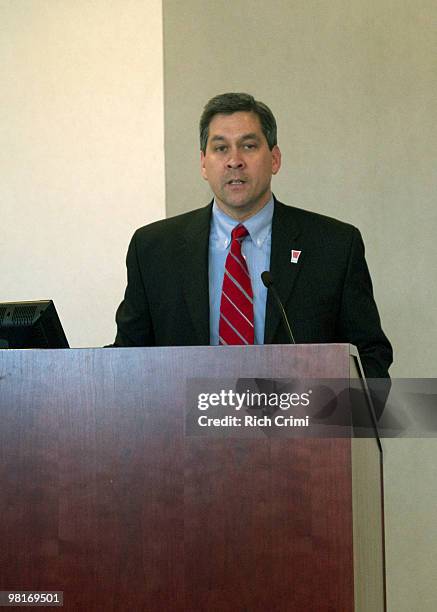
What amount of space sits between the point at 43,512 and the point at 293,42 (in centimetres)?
275

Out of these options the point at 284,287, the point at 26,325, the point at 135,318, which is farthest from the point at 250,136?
the point at 26,325

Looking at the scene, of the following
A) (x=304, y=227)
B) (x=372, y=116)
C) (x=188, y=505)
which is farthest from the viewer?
(x=372, y=116)

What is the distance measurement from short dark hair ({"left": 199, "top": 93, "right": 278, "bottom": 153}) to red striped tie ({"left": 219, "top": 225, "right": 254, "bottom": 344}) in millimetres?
427

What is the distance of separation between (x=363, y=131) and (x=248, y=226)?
1137 millimetres

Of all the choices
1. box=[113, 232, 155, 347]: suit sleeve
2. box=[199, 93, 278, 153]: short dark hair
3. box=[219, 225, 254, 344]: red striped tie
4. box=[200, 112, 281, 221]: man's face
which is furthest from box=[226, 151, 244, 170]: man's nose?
box=[113, 232, 155, 347]: suit sleeve

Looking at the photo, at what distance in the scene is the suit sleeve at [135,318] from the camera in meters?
2.88

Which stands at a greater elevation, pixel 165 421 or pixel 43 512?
pixel 165 421

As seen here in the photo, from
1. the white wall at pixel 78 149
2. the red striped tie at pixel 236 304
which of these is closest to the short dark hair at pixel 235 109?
the red striped tie at pixel 236 304

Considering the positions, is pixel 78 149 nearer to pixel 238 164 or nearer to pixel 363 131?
pixel 363 131

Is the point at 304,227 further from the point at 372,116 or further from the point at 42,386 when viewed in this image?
the point at 42,386

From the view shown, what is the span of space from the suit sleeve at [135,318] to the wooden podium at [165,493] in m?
1.23

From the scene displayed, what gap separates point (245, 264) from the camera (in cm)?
275

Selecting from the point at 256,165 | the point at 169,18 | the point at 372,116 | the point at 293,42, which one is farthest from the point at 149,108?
the point at 256,165

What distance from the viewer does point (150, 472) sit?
1571 mm
